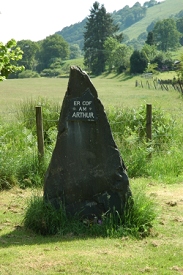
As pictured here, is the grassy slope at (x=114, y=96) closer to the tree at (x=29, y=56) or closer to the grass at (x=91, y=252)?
the grass at (x=91, y=252)

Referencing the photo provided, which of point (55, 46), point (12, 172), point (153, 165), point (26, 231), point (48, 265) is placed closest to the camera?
point (48, 265)

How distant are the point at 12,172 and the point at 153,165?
3.18m

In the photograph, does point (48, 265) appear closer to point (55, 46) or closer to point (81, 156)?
point (81, 156)

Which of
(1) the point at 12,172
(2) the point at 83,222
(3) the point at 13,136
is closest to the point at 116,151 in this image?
(2) the point at 83,222

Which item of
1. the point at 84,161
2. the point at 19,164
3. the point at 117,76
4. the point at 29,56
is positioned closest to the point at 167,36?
the point at 29,56

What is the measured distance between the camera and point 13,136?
37.5 ft

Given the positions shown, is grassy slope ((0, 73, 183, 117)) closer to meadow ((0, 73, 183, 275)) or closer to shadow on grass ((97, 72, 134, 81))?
shadow on grass ((97, 72, 134, 81))

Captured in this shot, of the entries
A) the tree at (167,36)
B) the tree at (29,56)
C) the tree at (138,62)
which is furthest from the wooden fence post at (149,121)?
the tree at (167,36)

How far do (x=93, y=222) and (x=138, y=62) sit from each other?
81.7 m

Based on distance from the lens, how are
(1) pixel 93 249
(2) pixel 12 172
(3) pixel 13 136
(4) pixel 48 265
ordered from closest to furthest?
(4) pixel 48 265 < (1) pixel 93 249 < (2) pixel 12 172 < (3) pixel 13 136

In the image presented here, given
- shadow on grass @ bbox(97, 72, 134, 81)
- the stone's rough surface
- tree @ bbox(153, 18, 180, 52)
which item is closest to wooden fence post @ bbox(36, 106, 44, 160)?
the stone's rough surface

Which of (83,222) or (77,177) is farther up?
(77,177)

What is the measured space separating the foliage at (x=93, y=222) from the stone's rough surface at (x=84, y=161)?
147mm

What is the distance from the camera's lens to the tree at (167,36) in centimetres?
14312
